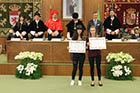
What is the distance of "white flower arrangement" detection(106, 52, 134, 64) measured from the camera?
23.7 ft

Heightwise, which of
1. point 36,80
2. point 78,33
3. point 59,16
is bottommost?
point 36,80

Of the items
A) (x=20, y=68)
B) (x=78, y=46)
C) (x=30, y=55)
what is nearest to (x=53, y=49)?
(x=30, y=55)

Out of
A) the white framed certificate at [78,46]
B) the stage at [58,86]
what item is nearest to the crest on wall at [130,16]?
the stage at [58,86]

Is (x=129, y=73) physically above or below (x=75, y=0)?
below

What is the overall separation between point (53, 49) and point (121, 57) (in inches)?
74.7

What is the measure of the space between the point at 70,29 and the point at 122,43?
1.56 m

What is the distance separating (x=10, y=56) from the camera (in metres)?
7.89

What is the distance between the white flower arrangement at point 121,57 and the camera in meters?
7.23

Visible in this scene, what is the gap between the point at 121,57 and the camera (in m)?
7.30

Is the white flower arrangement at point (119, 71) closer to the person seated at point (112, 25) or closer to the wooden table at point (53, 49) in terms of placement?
the wooden table at point (53, 49)

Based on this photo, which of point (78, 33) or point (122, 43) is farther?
point (122, 43)

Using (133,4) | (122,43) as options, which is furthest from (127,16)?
(122,43)

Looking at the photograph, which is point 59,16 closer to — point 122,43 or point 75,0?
point 75,0

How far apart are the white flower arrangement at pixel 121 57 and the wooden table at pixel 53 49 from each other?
313mm
